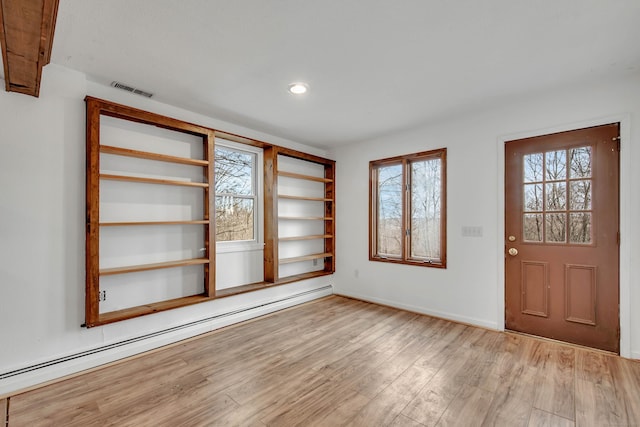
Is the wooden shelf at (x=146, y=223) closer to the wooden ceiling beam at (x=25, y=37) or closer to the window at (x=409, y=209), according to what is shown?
the wooden ceiling beam at (x=25, y=37)

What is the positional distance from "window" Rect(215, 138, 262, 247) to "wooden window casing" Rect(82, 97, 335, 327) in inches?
4.5

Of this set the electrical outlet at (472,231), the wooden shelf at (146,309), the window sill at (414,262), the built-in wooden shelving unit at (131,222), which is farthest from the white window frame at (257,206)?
the electrical outlet at (472,231)

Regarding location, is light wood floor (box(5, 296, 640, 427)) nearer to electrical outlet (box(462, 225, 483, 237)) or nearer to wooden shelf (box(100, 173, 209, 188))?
electrical outlet (box(462, 225, 483, 237))

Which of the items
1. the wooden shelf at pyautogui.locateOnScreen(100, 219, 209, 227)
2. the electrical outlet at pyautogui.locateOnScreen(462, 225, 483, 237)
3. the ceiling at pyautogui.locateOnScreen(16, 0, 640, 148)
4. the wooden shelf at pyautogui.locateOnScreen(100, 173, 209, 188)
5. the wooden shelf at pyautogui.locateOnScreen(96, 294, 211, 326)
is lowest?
the wooden shelf at pyautogui.locateOnScreen(96, 294, 211, 326)

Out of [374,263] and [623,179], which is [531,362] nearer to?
[623,179]

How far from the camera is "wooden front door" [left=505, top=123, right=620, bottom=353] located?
2.67 m

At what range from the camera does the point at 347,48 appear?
211 cm

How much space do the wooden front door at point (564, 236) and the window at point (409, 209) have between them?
2.66 feet

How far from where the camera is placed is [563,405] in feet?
6.48

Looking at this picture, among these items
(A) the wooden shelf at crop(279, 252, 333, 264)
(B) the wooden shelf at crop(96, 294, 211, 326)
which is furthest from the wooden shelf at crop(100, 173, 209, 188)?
(A) the wooden shelf at crop(279, 252, 333, 264)

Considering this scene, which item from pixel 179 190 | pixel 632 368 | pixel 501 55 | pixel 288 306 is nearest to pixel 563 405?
pixel 632 368

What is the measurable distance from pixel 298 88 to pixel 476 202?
7.87 ft

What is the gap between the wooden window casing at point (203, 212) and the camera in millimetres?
2459

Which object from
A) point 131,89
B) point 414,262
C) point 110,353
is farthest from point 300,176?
point 110,353
